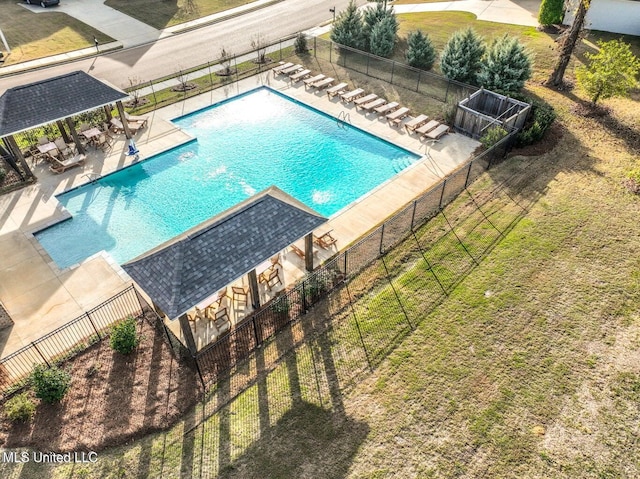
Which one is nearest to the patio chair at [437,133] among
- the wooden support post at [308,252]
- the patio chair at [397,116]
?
the patio chair at [397,116]

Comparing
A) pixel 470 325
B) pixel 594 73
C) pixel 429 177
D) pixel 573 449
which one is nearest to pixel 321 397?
pixel 470 325

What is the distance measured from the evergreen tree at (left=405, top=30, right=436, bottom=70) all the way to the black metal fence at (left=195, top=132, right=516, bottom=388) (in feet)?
45.4

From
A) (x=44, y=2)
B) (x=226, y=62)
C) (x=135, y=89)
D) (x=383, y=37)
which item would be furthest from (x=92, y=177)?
(x=44, y=2)

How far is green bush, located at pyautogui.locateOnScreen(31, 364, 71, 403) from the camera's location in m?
12.3

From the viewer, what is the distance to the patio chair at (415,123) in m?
25.8

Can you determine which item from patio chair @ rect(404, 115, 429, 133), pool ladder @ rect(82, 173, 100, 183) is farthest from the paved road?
patio chair @ rect(404, 115, 429, 133)

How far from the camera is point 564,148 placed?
23.2 metres

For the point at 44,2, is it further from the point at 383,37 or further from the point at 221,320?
the point at 221,320

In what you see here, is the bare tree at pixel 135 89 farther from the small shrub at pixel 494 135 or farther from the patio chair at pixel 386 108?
the small shrub at pixel 494 135

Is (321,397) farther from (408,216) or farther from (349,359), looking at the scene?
(408,216)

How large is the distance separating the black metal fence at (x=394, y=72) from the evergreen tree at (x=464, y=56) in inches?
29.8

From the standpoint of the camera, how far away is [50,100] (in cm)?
2175

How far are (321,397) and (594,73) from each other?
80.7 feet

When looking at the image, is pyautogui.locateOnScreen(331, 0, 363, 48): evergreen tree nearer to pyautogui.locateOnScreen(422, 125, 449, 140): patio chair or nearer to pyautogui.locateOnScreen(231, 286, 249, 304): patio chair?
pyautogui.locateOnScreen(422, 125, 449, 140): patio chair
